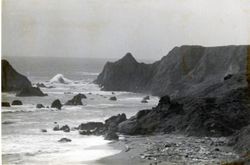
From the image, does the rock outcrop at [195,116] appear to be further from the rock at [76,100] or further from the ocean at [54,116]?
the rock at [76,100]

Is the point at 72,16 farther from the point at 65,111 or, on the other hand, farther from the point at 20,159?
the point at 20,159

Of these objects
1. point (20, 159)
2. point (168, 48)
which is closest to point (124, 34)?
point (168, 48)

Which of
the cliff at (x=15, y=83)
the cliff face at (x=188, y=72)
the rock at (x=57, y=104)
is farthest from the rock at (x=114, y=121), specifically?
the cliff at (x=15, y=83)

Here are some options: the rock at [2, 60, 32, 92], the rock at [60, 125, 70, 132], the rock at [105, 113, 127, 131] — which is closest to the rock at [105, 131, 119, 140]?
the rock at [105, 113, 127, 131]

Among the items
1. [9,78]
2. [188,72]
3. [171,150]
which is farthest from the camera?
[188,72]

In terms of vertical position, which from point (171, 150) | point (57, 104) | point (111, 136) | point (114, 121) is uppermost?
point (57, 104)

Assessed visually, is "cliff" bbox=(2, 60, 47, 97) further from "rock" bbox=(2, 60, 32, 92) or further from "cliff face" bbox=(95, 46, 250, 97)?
"cliff face" bbox=(95, 46, 250, 97)

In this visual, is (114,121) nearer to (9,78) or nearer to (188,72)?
(188,72)

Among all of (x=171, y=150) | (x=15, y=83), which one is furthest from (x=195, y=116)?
(x=15, y=83)
